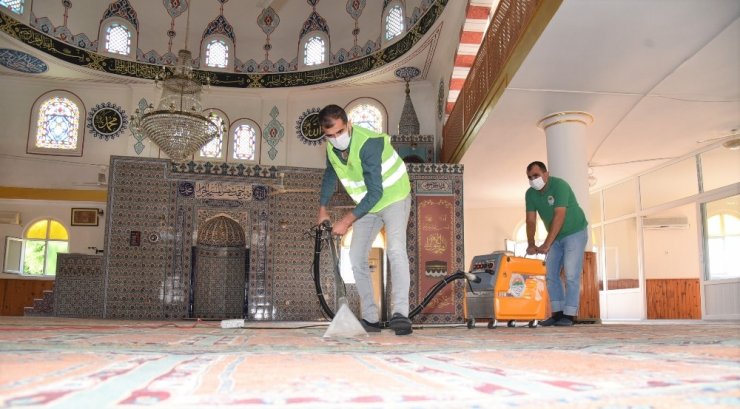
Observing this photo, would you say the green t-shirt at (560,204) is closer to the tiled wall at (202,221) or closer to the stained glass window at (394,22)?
the tiled wall at (202,221)

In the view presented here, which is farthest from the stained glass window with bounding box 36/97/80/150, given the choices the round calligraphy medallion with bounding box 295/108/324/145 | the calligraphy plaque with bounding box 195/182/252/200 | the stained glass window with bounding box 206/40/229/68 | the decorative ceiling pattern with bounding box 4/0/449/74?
the round calligraphy medallion with bounding box 295/108/324/145

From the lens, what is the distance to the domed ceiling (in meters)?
13.7

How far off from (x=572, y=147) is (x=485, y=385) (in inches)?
265

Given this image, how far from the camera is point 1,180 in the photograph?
1343 centimetres

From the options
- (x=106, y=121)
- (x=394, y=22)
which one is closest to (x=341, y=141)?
(x=394, y=22)

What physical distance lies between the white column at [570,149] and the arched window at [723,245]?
299 centimetres

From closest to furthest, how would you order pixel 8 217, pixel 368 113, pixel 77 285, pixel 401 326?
pixel 401 326
pixel 77 285
pixel 8 217
pixel 368 113

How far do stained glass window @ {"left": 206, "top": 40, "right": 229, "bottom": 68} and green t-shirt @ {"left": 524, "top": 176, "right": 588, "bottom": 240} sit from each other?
11622 mm

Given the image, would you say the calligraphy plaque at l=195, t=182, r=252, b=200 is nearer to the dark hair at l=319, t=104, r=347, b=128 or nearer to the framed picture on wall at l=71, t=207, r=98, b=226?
the framed picture on wall at l=71, t=207, r=98, b=226

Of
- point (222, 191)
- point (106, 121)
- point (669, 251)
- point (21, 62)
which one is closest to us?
point (669, 251)

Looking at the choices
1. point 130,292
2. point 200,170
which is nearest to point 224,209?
point 200,170

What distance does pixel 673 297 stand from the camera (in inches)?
433

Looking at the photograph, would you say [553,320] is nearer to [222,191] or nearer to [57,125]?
[222,191]

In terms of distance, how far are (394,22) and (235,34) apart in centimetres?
433
